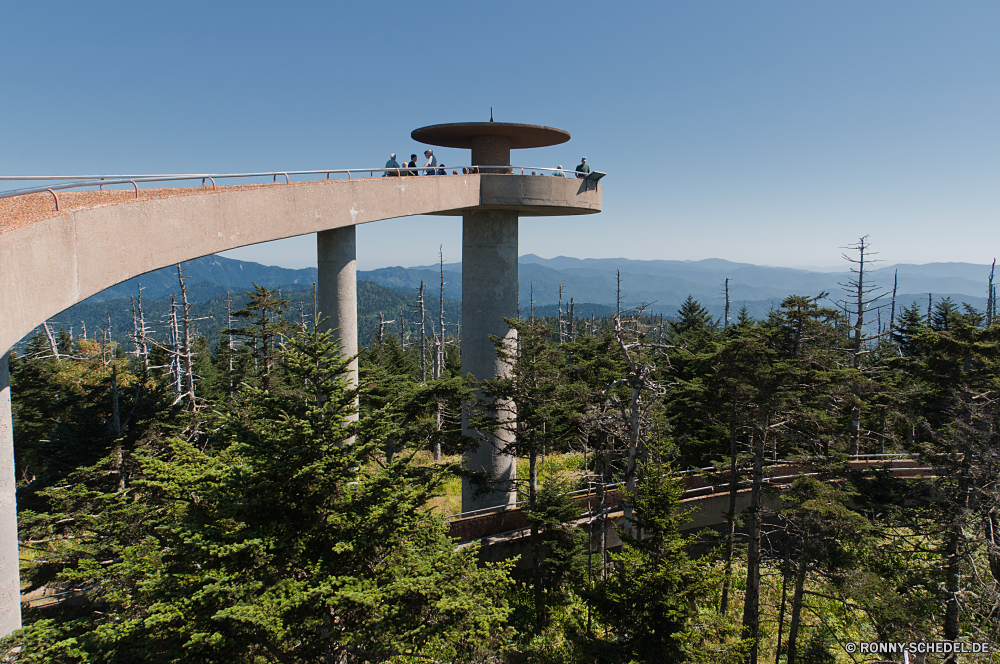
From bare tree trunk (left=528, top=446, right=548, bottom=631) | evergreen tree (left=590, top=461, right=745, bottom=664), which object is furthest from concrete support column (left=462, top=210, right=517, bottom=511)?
evergreen tree (left=590, top=461, right=745, bottom=664)

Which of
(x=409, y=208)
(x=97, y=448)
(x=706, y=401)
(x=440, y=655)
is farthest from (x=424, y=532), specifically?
(x=97, y=448)

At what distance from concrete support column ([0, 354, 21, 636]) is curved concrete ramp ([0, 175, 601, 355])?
1.14 m

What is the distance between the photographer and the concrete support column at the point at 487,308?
18516 millimetres

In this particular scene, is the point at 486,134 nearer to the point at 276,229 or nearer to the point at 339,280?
the point at 339,280

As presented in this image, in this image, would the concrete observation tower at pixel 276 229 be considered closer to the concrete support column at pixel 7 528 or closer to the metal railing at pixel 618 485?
the concrete support column at pixel 7 528

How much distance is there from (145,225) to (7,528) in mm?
4592

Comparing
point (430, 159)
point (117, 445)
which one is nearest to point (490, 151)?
point (430, 159)

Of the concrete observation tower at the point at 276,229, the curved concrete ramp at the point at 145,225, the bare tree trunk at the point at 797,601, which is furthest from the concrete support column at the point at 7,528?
the bare tree trunk at the point at 797,601

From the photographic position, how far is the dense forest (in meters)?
7.59

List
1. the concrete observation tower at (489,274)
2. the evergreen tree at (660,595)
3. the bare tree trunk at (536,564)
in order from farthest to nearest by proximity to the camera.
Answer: the concrete observation tower at (489,274) → the bare tree trunk at (536,564) → the evergreen tree at (660,595)

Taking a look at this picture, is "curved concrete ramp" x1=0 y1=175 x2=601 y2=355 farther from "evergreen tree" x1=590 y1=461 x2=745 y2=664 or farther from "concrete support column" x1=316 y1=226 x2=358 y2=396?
"evergreen tree" x1=590 y1=461 x2=745 y2=664

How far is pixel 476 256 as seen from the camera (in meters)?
18.7

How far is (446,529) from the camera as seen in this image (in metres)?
9.77

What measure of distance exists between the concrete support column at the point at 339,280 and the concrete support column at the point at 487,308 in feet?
17.8
